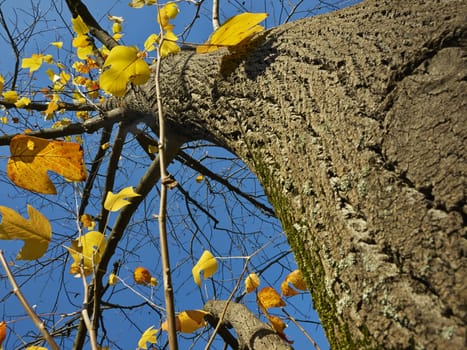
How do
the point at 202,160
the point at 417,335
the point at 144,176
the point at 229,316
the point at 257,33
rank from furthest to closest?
the point at 202,160
the point at 144,176
the point at 229,316
the point at 257,33
the point at 417,335

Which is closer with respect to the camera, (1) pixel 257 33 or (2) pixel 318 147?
(2) pixel 318 147

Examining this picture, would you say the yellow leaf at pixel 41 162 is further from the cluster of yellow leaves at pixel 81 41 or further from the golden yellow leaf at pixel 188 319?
the cluster of yellow leaves at pixel 81 41

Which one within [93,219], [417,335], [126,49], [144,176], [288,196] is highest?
[93,219]

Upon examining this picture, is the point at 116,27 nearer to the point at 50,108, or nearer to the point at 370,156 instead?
the point at 50,108

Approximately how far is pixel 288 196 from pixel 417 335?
38 centimetres

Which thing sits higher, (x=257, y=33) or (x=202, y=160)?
(x=202, y=160)

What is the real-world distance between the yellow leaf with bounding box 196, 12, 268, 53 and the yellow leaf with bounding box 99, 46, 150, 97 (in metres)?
0.16

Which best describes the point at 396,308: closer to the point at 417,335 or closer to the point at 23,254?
the point at 417,335

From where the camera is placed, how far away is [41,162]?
1155mm

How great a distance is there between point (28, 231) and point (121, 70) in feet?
1.40

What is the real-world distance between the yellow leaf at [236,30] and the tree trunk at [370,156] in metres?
0.05

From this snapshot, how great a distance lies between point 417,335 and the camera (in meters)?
0.55

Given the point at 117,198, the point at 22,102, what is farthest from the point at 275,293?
the point at 22,102

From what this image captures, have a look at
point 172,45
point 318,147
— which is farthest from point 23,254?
point 172,45
